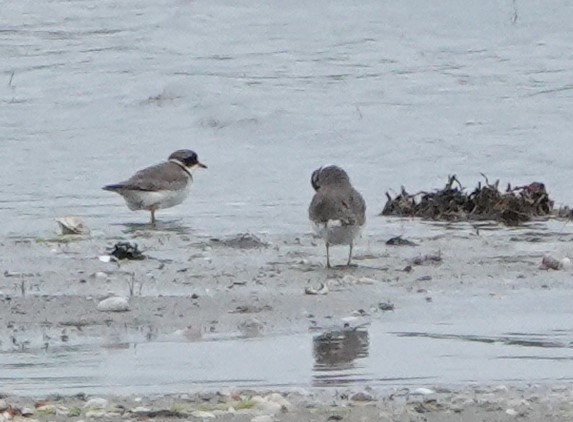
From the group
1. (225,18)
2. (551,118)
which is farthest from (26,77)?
(551,118)

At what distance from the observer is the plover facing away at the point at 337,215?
990 centimetres

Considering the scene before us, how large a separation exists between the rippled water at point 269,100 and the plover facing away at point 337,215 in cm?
158

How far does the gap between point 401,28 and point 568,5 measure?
278 centimetres

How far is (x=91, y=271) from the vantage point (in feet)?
31.1

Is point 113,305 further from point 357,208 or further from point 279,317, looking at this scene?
point 357,208

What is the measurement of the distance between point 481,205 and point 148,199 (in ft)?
Answer: 8.79

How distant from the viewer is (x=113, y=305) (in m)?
8.16

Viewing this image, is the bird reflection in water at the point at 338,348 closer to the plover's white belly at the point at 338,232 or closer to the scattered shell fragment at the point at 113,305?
the scattered shell fragment at the point at 113,305

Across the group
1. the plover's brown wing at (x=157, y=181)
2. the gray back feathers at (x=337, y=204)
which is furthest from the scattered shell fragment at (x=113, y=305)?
the plover's brown wing at (x=157, y=181)

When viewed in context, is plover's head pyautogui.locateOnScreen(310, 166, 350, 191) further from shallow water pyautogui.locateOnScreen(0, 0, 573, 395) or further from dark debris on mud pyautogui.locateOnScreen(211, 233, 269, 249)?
shallow water pyautogui.locateOnScreen(0, 0, 573, 395)

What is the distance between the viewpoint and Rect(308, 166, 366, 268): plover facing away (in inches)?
390

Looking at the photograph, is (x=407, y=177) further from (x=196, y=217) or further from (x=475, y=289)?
(x=475, y=289)

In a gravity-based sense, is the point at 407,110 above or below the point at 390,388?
above

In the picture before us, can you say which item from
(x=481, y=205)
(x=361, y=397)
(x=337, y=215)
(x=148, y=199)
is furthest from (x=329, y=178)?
(x=361, y=397)
